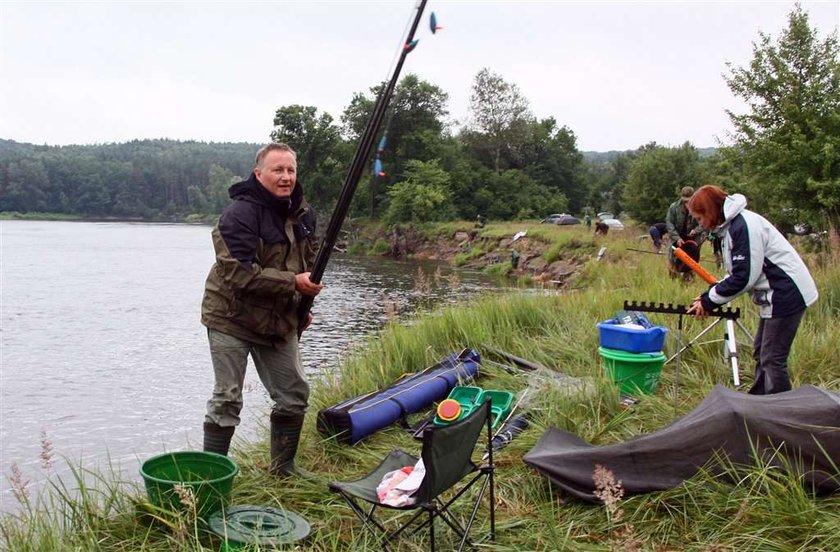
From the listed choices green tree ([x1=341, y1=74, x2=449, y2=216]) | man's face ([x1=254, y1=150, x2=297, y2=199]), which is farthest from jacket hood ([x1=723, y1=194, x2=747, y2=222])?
green tree ([x1=341, y1=74, x2=449, y2=216])

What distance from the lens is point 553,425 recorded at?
14.1ft

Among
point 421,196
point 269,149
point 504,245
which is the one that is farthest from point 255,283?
point 421,196

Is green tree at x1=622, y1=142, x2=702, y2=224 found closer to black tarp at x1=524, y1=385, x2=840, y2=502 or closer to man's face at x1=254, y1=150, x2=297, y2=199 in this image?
black tarp at x1=524, y1=385, x2=840, y2=502

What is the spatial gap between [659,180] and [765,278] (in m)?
25.3

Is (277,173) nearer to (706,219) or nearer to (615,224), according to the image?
(706,219)

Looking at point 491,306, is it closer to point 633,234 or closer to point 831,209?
point 831,209

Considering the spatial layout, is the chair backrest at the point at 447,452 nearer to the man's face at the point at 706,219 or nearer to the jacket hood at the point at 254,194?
the jacket hood at the point at 254,194

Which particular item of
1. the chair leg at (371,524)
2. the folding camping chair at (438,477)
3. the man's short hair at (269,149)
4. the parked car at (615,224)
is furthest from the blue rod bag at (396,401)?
the parked car at (615,224)

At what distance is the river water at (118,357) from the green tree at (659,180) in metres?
7.56

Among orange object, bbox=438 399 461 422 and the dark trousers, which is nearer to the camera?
orange object, bbox=438 399 461 422

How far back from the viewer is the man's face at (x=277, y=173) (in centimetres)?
373

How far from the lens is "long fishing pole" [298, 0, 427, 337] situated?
3.21 metres

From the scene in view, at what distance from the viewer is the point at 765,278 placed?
4.28m

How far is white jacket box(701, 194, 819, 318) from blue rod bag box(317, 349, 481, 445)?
2190 mm
